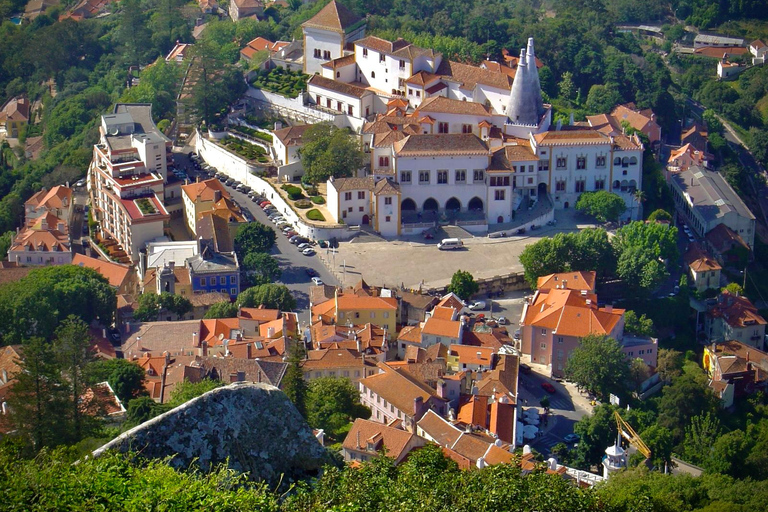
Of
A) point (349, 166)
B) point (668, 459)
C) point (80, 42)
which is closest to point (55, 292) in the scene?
point (349, 166)

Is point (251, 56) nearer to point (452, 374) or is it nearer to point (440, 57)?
point (440, 57)

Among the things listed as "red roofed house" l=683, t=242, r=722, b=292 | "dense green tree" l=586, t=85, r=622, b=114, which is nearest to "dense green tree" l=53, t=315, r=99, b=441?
"red roofed house" l=683, t=242, r=722, b=292

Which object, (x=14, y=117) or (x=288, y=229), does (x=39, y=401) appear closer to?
(x=288, y=229)

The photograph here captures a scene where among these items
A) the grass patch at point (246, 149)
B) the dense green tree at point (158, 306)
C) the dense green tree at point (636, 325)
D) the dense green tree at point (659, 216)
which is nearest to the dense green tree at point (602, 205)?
the dense green tree at point (659, 216)

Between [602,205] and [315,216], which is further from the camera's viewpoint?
[602,205]

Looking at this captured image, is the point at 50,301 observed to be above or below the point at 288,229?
below

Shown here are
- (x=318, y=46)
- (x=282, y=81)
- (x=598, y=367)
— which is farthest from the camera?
(x=318, y=46)


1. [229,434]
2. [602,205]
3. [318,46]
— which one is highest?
[318,46]

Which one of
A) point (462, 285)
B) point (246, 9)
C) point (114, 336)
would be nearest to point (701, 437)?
point (462, 285)
